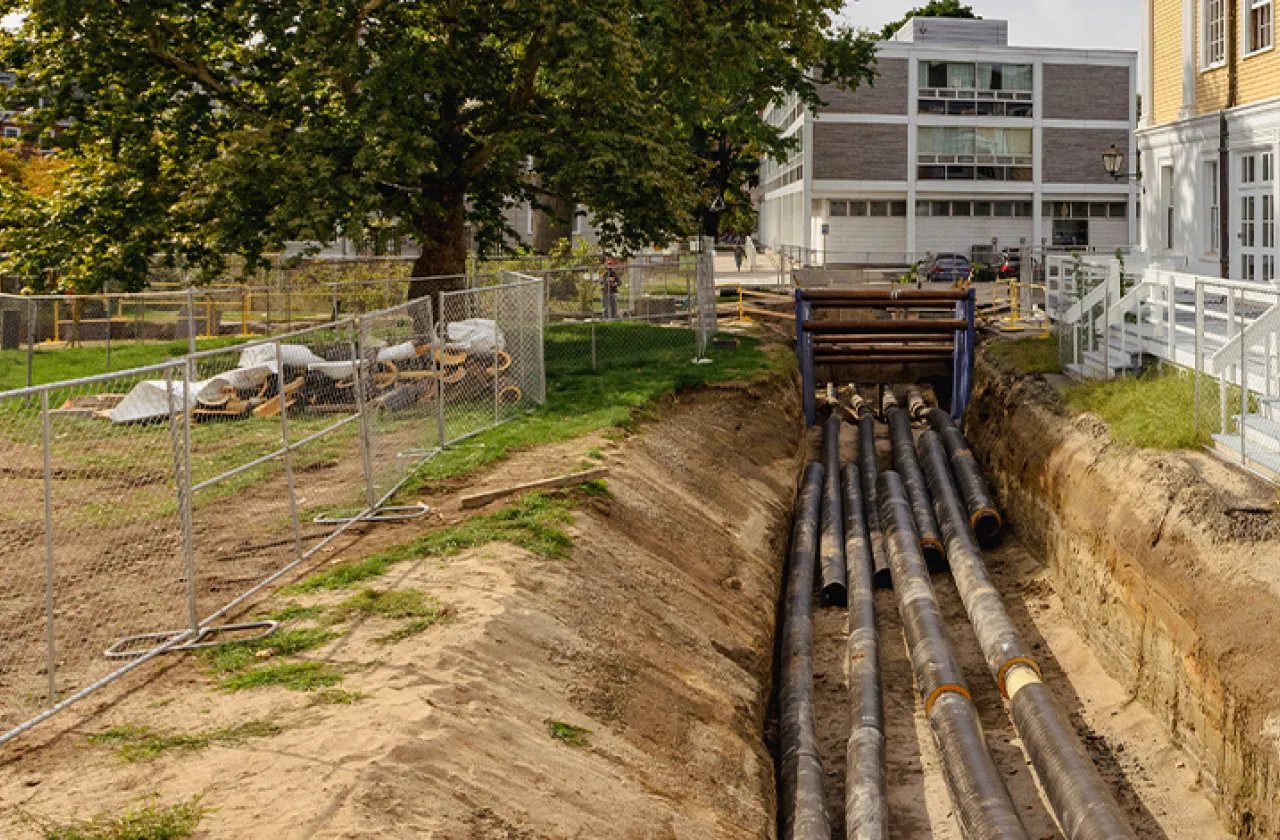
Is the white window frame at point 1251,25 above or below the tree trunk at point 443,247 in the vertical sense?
above

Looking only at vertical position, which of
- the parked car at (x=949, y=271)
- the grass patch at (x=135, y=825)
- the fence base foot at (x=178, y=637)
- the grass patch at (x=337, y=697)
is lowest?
the grass patch at (x=135, y=825)

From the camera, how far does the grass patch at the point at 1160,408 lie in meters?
14.5

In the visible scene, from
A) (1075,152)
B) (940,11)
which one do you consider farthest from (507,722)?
(940,11)

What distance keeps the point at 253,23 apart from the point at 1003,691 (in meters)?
16.8

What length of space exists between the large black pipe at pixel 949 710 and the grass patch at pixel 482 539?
3452 mm

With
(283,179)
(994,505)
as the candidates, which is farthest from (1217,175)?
(283,179)

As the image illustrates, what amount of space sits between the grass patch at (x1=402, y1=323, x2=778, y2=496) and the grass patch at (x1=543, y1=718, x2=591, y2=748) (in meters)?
5.85

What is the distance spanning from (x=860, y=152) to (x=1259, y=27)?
A: 122 feet

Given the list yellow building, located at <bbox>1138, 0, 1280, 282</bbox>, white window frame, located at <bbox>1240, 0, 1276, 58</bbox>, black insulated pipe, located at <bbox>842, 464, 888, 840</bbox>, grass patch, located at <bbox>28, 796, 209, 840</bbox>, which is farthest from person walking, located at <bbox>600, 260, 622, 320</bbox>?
grass patch, located at <bbox>28, 796, 209, 840</bbox>

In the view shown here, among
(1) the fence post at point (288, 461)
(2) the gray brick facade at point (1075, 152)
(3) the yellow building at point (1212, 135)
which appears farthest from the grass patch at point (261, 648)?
(2) the gray brick facade at point (1075, 152)

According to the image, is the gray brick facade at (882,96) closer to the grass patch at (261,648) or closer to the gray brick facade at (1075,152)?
the gray brick facade at (1075,152)

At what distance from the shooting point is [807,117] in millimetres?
58812

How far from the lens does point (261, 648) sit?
9211 millimetres

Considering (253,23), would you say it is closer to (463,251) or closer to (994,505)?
(463,251)
